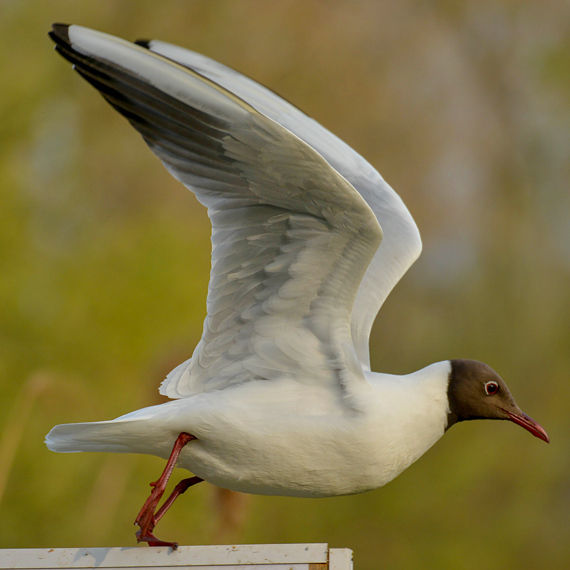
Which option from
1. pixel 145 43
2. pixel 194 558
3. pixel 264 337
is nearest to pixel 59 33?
pixel 145 43

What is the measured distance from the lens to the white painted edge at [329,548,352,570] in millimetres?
1254

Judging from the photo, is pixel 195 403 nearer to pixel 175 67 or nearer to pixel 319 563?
pixel 319 563

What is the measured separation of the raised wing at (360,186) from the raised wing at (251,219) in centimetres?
31

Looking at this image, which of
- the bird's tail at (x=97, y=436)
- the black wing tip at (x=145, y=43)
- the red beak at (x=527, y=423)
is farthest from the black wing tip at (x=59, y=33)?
the red beak at (x=527, y=423)

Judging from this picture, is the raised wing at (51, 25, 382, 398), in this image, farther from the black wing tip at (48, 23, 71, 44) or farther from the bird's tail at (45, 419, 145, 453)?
the bird's tail at (45, 419, 145, 453)

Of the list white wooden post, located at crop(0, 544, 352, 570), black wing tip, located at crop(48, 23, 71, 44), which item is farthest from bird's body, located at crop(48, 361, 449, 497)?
black wing tip, located at crop(48, 23, 71, 44)

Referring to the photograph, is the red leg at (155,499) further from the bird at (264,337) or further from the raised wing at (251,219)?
the raised wing at (251,219)

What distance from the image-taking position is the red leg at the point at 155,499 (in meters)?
1.42

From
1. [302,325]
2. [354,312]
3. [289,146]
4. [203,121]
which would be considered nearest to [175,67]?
[203,121]

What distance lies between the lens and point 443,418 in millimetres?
1612

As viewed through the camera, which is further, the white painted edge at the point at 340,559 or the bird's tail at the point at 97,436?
the bird's tail at the point at 97,436

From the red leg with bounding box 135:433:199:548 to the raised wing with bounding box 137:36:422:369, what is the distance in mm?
535

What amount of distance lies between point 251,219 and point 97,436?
568 millimetres

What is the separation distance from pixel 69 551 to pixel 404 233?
1.17 meters
